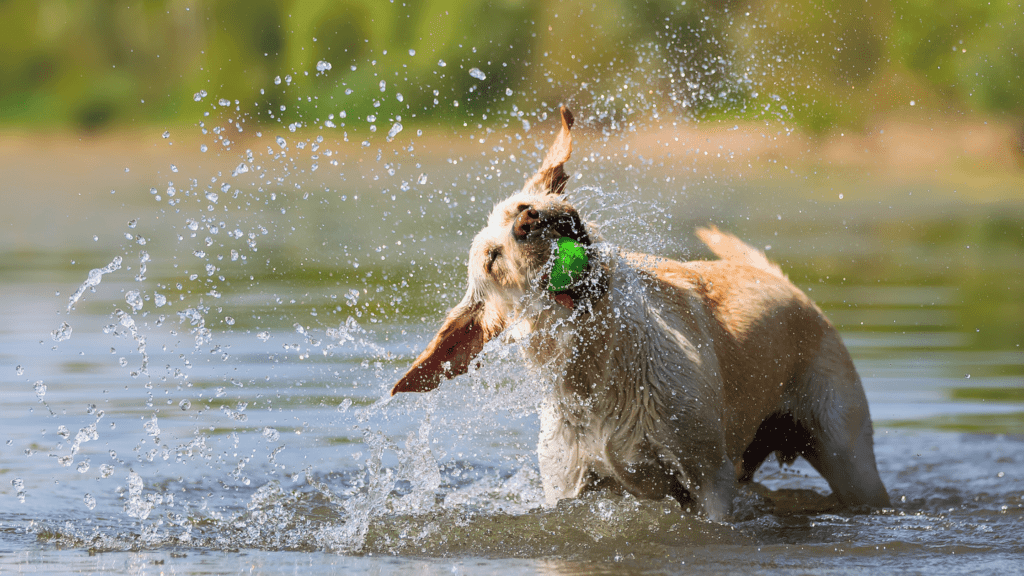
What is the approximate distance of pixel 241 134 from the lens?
1043 inches

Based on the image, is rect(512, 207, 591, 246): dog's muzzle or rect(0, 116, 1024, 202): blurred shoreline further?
rect(0, 116, 1024, 202): blurred shoreline

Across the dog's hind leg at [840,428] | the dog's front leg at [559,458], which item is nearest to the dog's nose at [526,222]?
the dog's front leg at [559,458]

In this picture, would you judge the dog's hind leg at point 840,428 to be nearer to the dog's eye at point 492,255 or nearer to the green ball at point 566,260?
the green ball at point 566,260

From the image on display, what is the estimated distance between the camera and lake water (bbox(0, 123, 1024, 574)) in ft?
16.3

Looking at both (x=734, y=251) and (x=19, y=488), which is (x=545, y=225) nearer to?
(x=734, y=251)

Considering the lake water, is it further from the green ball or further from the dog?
the green ball

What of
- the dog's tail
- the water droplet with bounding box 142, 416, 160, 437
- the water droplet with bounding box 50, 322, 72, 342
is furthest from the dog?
the water droplet with bounding box 50, 322, 72, 342

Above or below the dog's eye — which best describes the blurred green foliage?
above

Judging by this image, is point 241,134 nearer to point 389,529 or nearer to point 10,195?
point 10,195

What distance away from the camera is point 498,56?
2666cm

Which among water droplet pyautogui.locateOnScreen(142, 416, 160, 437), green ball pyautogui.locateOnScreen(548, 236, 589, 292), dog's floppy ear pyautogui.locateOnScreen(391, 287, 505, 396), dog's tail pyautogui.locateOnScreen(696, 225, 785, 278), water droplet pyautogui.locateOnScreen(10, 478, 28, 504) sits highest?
dog's tail pyautogui.locateOnScreen(696, 225, 785, 278)

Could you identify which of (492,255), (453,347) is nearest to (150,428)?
(453,347)

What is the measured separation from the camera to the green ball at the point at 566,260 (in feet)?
14.6

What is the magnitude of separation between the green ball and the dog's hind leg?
178 centimetres
